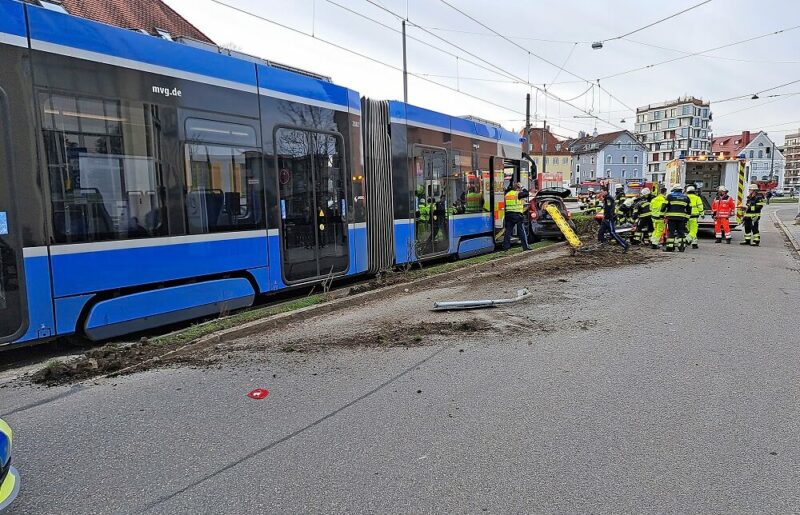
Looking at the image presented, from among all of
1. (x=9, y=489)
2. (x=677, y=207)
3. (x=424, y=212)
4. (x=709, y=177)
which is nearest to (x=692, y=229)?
(x=677, y=207)

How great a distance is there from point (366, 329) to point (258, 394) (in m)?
2.08

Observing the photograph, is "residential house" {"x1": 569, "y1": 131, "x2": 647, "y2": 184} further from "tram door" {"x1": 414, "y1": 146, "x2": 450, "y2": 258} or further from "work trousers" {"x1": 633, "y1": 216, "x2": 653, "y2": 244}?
"tram door" {"x1": 414, "y1": 146, "x2": 450, "y2": 258}

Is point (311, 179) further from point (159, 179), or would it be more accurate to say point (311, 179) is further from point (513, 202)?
point (513, 202)

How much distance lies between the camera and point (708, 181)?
19.0 m

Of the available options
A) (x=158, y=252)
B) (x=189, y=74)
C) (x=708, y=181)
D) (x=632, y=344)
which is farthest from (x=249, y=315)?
(x=708, y=181)

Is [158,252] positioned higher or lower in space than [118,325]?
higher

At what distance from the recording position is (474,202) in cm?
1208

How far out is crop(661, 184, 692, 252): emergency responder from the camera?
13.3 metres

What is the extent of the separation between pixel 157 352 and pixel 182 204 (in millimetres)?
1725

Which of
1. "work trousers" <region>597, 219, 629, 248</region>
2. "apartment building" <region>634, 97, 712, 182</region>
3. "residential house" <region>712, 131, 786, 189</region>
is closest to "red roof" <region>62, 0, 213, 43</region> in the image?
"work trousers" <region>597, 219, 629, 248</region>

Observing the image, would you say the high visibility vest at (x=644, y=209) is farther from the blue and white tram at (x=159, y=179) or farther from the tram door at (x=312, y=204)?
the tram door at (x=312, y=204)

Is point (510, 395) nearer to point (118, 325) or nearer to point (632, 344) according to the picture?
point (632, 344)

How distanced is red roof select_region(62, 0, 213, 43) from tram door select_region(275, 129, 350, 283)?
1290 cm

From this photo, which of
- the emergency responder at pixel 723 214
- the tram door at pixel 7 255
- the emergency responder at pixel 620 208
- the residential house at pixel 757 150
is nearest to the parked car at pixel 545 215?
the emergency responder at pixel 620 208
